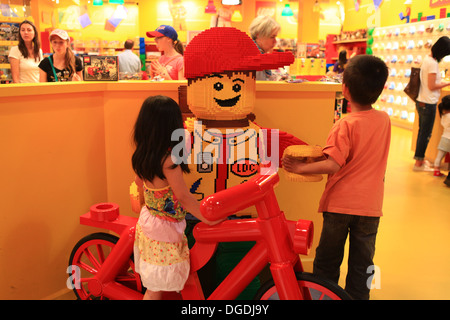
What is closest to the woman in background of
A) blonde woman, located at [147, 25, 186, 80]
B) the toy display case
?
blonde woman, located at [147, 25, 186, 80]

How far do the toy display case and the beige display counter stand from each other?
6.09 meters

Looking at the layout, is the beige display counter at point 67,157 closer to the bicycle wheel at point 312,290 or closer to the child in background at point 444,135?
the bicycle wheel at point 312,290

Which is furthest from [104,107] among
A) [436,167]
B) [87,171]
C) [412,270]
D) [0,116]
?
[436,167]

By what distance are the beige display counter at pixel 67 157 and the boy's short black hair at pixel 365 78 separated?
68cm

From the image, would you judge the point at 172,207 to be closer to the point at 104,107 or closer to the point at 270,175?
the point at 270,175

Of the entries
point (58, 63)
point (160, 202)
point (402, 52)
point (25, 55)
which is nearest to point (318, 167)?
point (160, 202)

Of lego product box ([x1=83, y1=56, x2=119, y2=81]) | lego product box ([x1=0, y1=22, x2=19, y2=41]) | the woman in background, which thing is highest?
lego product box ([x1=0, y1=22, x2=19, y2=41])

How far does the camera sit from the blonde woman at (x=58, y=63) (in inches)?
131

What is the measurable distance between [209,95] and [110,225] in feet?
2.56

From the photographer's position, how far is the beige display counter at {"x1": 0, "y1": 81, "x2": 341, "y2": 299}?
81.7 inches

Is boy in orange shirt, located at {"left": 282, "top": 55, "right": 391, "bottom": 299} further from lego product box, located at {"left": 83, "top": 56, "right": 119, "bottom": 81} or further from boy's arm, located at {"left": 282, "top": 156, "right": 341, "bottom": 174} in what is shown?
lego product box, located at {"left": 83, "top": 56, "right": 119, "bottom": 81}

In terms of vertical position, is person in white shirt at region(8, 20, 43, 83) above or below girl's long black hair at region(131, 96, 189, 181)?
above

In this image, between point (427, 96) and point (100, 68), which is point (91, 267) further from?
point (427, 96)

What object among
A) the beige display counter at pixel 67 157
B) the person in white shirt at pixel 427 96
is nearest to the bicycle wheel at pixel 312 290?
the beige display counter at pixel 67 157
